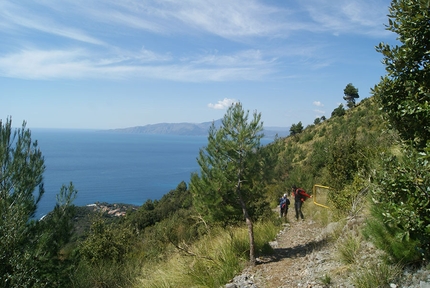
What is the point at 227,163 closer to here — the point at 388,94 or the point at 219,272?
the point at 219,272

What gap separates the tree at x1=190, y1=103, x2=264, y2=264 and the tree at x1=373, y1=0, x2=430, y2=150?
14.8 feet

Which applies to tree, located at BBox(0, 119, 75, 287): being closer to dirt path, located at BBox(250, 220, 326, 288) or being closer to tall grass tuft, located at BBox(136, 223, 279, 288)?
tall grass tuft, located at BBox(136, 223, 279, 288)

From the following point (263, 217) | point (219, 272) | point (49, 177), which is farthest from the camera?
point (49, 177)

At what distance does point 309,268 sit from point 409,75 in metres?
4.62

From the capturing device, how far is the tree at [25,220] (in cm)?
671

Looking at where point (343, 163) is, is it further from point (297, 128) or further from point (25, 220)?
point (297, 128)

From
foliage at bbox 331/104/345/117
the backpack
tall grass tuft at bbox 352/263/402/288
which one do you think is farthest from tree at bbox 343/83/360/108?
tall grass tuft at bbox 352/263/402/288

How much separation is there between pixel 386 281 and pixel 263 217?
9.31 metres

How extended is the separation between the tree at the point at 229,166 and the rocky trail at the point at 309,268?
4.87 feet

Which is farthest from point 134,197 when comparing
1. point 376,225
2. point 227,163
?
point 376,225

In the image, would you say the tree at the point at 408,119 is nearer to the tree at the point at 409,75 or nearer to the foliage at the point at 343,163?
the tree at the point at 409,75

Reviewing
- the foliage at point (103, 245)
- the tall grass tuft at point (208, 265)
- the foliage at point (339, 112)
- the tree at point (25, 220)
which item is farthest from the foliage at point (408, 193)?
the foliage at point (339, 112)

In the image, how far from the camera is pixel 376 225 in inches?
189

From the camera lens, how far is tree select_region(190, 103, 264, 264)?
8.55m
